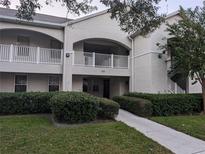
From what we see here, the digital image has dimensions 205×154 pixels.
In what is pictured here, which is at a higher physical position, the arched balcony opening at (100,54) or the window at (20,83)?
the arched balcony opening at (100,54)

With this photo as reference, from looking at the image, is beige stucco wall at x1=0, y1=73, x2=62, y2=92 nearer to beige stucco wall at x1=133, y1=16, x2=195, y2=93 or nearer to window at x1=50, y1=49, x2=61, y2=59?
window at x1=50, y1=49, x2=61, y2=59

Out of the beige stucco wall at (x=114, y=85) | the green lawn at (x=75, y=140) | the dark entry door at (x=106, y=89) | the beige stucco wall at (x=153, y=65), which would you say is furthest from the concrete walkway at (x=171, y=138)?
the dark entry door at (x=106, y=89)

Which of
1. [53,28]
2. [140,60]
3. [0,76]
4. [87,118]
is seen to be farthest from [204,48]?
[0,76]

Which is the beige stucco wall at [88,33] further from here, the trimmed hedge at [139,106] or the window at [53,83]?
the trimmed hedge at [139,106]

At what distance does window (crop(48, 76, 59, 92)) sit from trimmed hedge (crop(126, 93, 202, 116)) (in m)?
6.68

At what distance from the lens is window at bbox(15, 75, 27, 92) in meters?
17.0

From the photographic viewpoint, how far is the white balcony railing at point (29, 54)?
587 inches

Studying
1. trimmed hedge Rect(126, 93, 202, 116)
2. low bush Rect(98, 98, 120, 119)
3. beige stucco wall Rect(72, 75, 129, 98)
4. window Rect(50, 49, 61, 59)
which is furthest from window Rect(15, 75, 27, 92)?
trimmed hedge Rect(126, 93, 202, 116)

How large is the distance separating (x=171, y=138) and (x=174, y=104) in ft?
18.3

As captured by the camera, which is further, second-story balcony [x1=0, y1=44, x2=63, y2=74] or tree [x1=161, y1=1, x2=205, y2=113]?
second-story balcony [x1=0, y1=44, x2=63, y2=74]

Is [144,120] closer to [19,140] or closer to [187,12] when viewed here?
[19,140]

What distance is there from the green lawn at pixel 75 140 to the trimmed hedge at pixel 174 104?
14.6ft

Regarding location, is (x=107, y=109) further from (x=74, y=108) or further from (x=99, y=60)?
(x=99, y=60)

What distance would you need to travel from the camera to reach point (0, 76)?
16422mm
